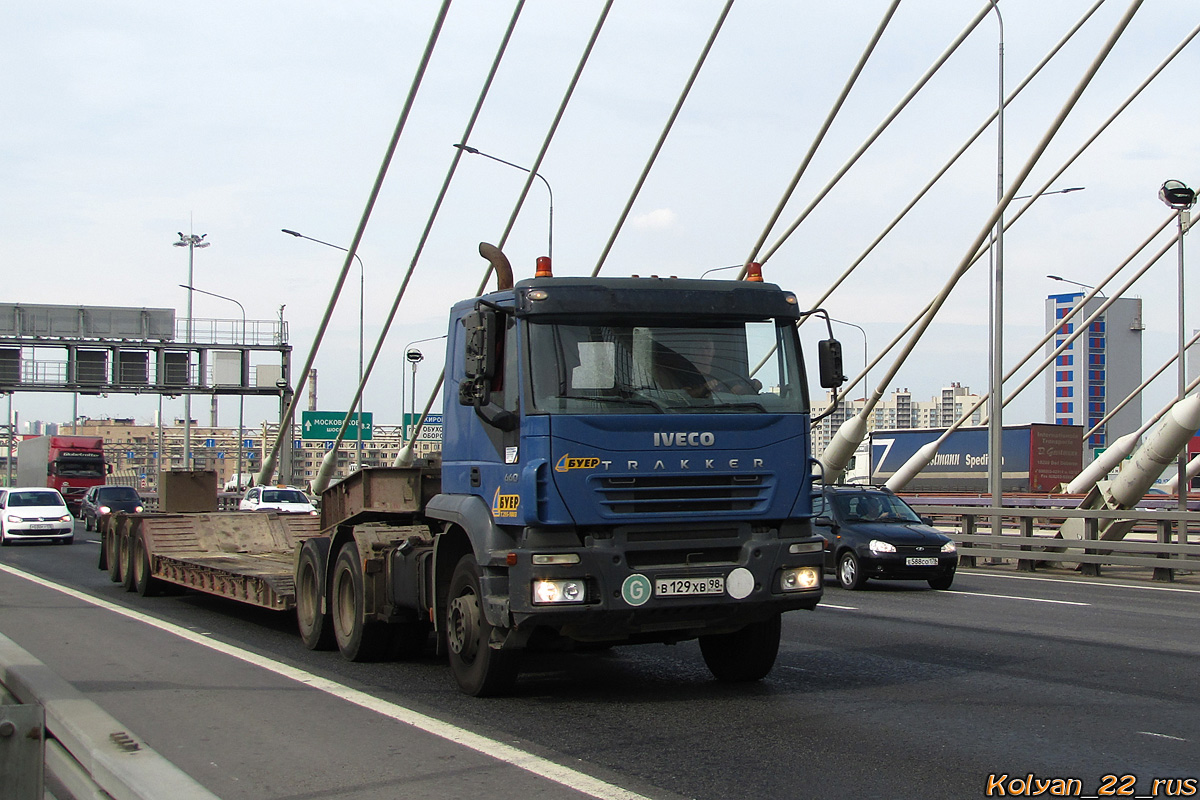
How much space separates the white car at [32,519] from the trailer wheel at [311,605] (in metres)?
22.8

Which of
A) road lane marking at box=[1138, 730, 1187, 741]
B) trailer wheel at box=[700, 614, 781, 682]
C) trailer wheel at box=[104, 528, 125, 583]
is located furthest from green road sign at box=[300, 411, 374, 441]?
road lane marking at box=[1138, 730, 1187, 741]

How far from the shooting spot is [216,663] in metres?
10.6

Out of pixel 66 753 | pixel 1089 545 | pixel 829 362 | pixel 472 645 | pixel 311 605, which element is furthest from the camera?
pixel 1089 545

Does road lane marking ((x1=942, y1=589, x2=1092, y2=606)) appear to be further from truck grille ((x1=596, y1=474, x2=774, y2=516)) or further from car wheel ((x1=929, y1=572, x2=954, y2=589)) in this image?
truck grille ((x1=596, y1=474, x2=774, y2=516))

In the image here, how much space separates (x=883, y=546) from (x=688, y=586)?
10264 millimetres

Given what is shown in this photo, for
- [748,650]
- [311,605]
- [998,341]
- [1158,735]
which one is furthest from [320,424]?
[1158,735]

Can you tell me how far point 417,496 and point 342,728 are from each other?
135 inches

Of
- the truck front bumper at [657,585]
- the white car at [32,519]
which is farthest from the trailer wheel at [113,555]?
the white car at [32,519]

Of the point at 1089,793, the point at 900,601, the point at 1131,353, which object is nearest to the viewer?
the point at 1089,793

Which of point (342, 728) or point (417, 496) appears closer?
point (342, 728)

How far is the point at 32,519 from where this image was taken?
32.0 meters

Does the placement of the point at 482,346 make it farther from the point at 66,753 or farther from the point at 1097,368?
the point at 1097,368

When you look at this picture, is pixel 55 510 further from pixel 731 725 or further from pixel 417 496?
pixel 731 725

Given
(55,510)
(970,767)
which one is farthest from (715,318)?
(55,510)
